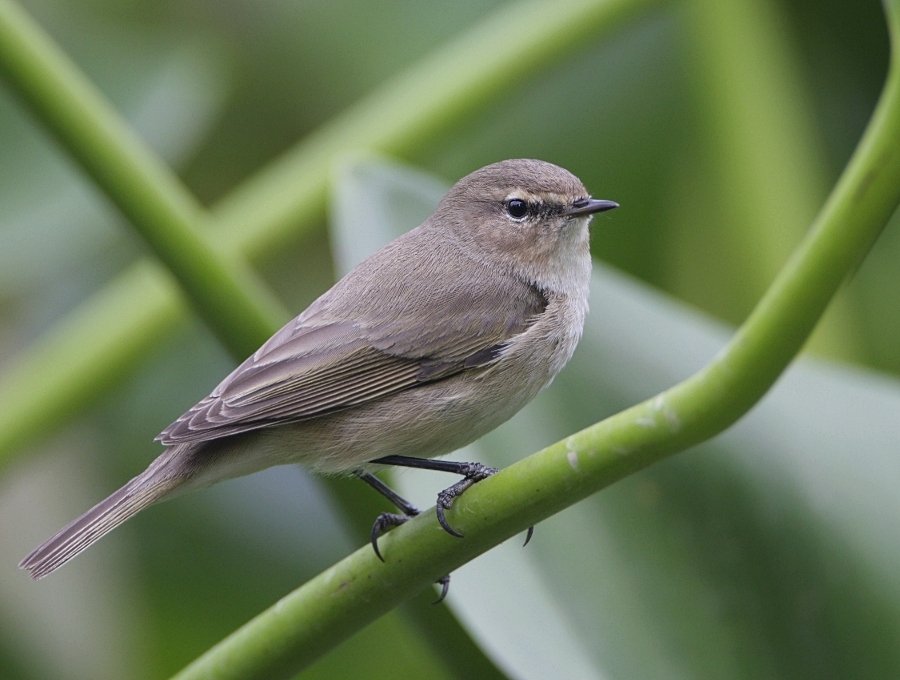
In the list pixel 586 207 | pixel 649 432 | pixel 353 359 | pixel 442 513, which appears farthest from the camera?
pixel 586 207

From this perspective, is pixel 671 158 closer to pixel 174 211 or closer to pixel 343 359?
pixel 343 359

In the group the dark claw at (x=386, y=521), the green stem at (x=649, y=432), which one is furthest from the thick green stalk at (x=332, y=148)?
the green stem at (x=649, y=432)

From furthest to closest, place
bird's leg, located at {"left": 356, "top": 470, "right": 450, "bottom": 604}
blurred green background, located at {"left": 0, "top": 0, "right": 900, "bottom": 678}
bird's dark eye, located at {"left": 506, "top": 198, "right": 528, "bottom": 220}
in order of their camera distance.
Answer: blurred green background, located at {"left": 0, "top": 0, "right": 900, "bottom": 678} < bird's dark eye, located at {"left": 506, "top": 198, "right": 528, "bottom": 220} < bird's leg, located at {"left": 356, "top": 470, "right": 450, "bottom": 604}

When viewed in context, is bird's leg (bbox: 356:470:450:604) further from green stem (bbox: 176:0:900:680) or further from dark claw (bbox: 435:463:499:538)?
green stem (bbox: 176:0:900:680)

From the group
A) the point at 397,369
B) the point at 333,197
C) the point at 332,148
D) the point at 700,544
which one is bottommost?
the point at 700,544

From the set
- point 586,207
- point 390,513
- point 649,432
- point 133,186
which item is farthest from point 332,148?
point 649,432

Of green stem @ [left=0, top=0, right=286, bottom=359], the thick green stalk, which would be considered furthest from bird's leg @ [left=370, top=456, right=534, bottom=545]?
the thick green stalk

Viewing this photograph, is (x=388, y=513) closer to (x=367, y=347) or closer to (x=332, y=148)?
(x=367, y=347)
